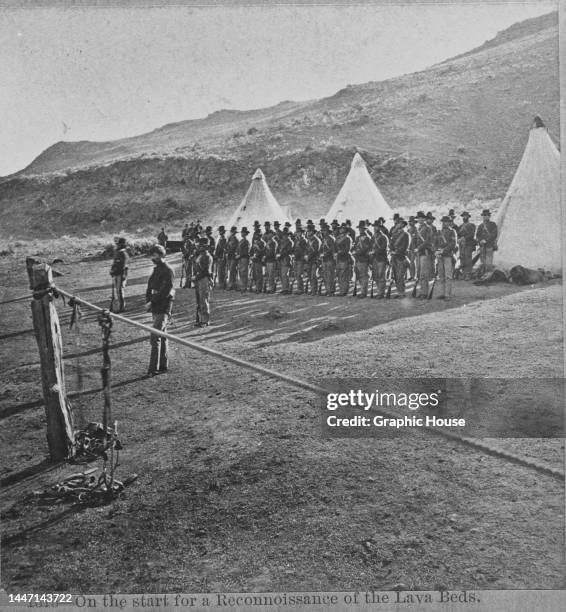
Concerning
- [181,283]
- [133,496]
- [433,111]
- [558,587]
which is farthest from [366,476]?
[433,111]

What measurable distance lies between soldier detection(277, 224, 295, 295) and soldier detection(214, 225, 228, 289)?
1.40 m

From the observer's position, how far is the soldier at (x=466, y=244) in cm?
1101

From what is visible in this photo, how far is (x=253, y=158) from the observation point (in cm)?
2803

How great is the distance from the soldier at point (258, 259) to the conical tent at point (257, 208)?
12.2 feet

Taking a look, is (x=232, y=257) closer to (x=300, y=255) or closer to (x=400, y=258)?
(x=300, y=255)

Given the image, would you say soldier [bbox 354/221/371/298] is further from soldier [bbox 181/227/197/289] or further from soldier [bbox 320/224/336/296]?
soldier [bbox 181/227/197/289]

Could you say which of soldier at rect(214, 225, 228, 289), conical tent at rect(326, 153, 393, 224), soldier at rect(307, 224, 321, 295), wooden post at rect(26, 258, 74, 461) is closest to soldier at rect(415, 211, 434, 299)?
soldier at rect(307, 224, 321, 295)

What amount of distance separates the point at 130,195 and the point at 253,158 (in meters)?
7.53

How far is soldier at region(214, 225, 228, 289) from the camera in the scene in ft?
40.8

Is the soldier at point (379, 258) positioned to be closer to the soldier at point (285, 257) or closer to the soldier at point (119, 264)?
the soldier at point (285, 257)

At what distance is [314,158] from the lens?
86.2ft

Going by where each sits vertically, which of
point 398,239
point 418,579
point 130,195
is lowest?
point 418,579

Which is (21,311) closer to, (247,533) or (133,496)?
(133,496)

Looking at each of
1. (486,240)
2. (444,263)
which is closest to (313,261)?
(444,263)
